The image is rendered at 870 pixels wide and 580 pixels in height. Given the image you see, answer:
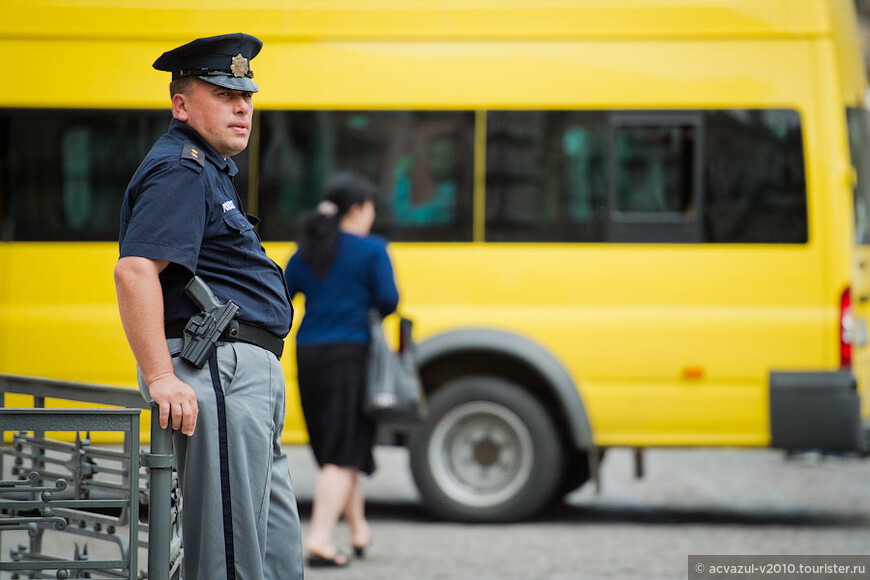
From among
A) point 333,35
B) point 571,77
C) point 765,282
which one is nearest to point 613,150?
point 571,77

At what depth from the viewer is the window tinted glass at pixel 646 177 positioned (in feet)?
26.6

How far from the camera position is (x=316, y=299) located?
6887mm

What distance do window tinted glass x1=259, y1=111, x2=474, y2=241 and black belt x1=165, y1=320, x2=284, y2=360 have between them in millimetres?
4370

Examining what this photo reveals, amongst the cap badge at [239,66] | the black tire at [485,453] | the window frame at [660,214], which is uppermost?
the window frame at [660,214]

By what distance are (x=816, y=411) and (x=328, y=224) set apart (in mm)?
2889

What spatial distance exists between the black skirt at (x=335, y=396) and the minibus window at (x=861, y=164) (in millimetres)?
3132

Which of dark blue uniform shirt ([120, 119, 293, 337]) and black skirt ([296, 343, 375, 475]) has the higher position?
dark blue uniform shirt ([120, 119, 293, 337])

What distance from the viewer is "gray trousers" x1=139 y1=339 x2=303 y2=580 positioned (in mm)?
3670

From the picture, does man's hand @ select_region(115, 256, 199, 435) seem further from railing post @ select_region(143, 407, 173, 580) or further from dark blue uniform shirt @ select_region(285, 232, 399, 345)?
dark blue uniform shirt @ select_region(285, 232, 399, 345)

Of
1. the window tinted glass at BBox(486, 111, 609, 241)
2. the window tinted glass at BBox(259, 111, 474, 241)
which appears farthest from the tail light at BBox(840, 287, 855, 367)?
the window tinted glass at BBox(259, 111, 474, 241)

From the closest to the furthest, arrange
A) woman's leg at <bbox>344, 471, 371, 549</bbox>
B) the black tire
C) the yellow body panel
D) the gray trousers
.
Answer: the gray trousers
woman's leg at <bbox>344, 471, 371, 549</bbox>
the yellow body panel
the black tire

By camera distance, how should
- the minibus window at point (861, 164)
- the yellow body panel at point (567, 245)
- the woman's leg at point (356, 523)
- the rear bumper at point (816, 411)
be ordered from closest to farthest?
1. the woman's leg at point (356, 523)
2. the rear bumper at point (816, 411)
3. the yellow body panel at point (567, 245)
4. the minibus window at point (861, 164)

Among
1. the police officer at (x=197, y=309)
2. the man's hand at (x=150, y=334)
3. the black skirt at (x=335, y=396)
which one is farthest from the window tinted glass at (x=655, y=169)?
the man's hand at (x=150, y=334)

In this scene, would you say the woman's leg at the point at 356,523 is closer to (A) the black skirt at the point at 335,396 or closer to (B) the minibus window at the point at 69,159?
(A) the black skirt at the point at 335,396
